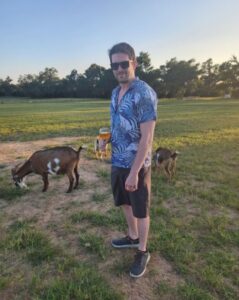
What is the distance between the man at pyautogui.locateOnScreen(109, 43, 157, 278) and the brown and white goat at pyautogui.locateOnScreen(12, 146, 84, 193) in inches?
94.8

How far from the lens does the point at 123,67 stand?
2.86 metres

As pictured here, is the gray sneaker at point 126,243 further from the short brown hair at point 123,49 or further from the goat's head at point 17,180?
the goat's head at point 17,180

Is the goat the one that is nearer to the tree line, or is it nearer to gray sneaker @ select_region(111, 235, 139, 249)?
gray sneaker @ select_region(111, 235, 139, 249)

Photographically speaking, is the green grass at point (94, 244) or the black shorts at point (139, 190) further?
the green grass at point (94, 244)

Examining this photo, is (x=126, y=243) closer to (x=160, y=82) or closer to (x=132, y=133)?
(x=132, y=133)

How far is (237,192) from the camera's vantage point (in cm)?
557

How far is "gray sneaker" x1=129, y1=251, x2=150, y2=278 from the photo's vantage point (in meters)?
3.12

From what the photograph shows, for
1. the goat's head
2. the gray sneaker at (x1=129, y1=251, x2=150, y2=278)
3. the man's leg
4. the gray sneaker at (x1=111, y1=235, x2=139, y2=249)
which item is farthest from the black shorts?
the goat's head

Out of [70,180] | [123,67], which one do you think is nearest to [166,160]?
[70,180]

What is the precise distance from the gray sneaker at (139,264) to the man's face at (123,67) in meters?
1.80

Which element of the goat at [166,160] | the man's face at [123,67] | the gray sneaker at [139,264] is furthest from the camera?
the goat at [166,160]

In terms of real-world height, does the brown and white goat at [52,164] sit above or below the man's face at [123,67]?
below

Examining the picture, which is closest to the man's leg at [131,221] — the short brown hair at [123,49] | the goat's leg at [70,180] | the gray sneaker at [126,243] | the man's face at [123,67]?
the gray sneaker at [126,243]

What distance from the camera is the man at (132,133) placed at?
275cm
